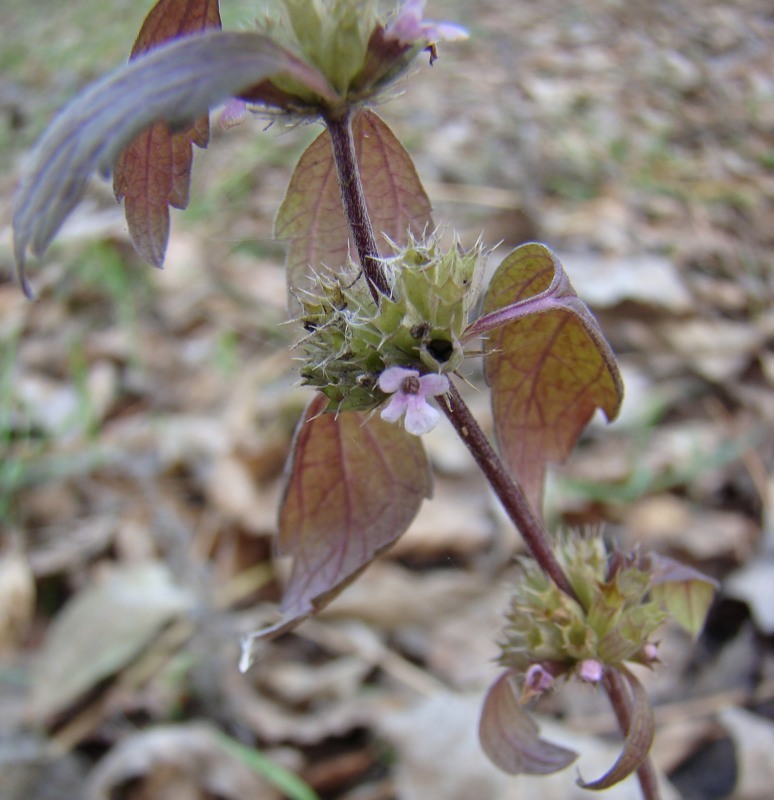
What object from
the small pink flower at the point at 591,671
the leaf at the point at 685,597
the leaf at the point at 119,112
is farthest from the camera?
the leaf at the point at 685,597

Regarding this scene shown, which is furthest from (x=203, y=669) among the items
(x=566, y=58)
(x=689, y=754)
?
(x=566, y=58)

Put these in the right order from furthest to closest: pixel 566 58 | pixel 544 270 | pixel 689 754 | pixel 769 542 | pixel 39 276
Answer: pixel 566 58
pixel 39 276
pixel 769 542
pixel 689 754
pixel 544 270

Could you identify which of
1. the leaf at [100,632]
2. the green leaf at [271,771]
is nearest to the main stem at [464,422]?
the green leaf at [271,771]

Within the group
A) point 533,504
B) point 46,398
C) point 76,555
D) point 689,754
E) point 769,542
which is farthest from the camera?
point 46,398

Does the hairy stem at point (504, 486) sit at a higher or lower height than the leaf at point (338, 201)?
lower

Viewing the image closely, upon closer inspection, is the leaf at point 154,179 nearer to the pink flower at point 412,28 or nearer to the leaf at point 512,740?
the pink flower at point 412,28

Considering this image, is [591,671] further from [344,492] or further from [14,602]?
[14,602]

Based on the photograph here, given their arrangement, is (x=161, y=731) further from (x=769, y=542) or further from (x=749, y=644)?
(x=769, y=542)
